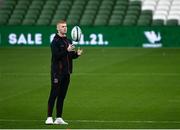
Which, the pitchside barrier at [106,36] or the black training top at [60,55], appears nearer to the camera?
the black training top at [60,55]

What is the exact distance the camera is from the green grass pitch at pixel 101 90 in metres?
17.3

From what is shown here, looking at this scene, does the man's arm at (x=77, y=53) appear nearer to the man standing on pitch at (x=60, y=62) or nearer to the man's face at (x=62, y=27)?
the man standing on pitch at (x=60, y=62)

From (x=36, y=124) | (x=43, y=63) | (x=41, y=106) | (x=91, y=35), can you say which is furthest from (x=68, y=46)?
(x=91, y=35)

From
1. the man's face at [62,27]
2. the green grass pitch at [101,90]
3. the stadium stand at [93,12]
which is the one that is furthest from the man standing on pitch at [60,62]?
the stadium stand at [93,12]

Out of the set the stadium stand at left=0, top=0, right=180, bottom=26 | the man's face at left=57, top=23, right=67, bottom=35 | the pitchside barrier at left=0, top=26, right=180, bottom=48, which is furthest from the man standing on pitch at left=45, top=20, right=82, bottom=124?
the stadium stand at left=0, top=0, right=180, bottom=26

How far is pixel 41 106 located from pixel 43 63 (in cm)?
1265

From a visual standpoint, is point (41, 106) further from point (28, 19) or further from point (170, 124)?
point (28, 19)

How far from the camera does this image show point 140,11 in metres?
42.9

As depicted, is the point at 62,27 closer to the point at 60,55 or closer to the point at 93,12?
the point at 60,55

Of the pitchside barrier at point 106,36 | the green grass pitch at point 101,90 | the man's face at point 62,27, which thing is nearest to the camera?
the man's face at point 62,27

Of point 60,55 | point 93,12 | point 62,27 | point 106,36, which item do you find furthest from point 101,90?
point 93,12

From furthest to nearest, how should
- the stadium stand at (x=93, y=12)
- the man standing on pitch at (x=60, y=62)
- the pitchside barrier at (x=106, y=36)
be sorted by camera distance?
the stadium stand at (x=93, y=12) < the pitchside barrier at (x=106, y=36) < the man standing on pitch at (x=60, y=62)

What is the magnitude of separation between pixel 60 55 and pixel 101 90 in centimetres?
698

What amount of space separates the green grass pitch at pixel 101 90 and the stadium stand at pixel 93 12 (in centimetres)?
477
